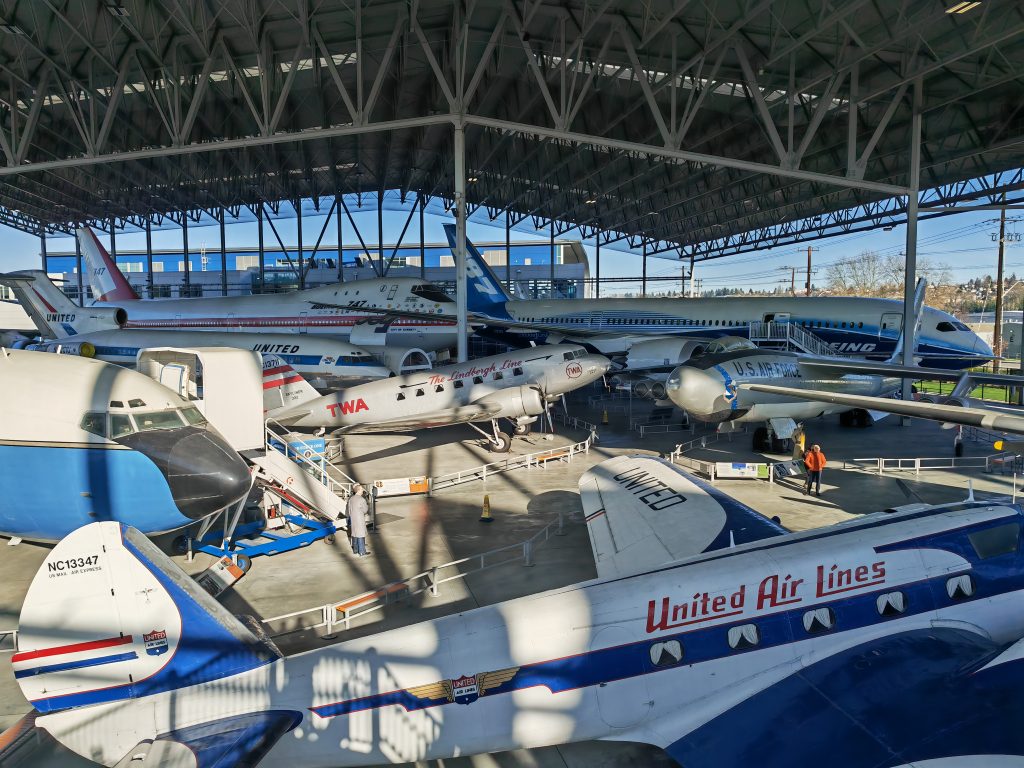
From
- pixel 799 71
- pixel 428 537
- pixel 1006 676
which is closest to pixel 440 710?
pixel 1006 676

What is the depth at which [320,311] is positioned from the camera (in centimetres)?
3753

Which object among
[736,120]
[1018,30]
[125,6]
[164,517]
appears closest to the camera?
[164,517]

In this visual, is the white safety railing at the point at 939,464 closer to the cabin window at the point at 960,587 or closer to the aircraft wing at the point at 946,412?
the cabin window at the point at 960,587

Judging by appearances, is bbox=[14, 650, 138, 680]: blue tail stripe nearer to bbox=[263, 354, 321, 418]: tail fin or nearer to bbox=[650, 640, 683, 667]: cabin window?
bbox=[650, 640, 683, 667]: cabin window

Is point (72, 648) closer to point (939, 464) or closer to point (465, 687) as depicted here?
point (465, 687)

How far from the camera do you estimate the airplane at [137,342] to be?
29.1 meters

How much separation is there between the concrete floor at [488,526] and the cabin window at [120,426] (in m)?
3.31

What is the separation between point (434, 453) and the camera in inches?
919

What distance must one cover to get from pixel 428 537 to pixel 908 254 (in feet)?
69.5

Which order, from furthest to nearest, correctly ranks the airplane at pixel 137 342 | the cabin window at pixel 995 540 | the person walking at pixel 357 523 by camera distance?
1. the airplane at pixel 137 342
2. the person walking at pixel 357 523
3. the cabin window at pixel 995 540

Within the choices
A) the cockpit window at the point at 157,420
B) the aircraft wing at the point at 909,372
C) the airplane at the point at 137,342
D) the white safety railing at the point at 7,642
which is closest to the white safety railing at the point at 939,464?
the aircraft wing at the point at 909,372

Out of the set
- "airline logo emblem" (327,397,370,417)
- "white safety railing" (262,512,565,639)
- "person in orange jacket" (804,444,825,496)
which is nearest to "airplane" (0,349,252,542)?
"white safety railing" (262,512,565,639)

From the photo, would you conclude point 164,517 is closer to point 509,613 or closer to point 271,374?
point 509,613

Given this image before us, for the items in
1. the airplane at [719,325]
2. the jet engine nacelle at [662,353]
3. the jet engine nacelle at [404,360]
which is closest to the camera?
the jet engine nacelle at [662,353]
